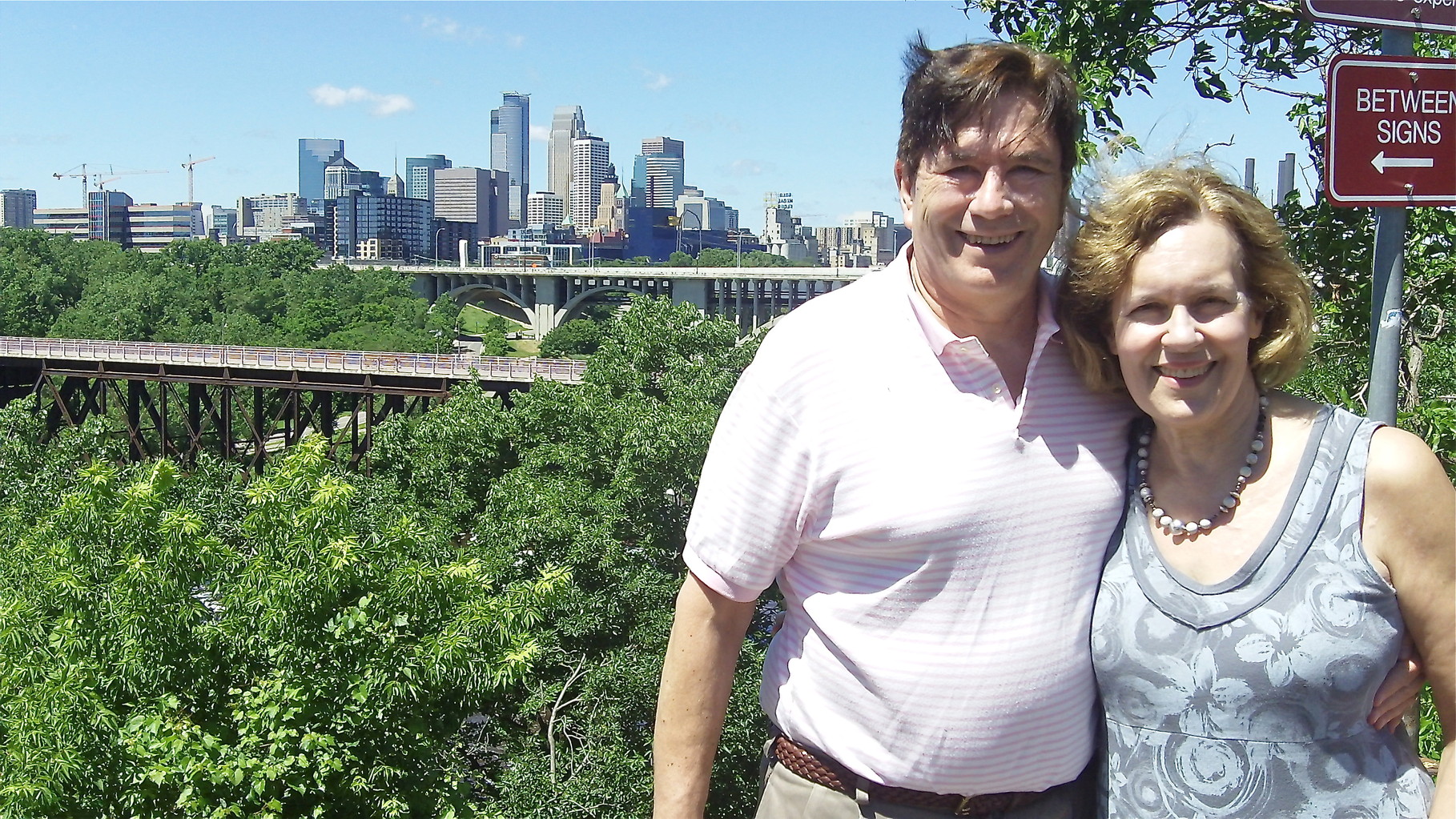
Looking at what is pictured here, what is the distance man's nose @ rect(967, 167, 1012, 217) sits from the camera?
7.34 ft

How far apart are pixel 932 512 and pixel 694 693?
0.58 meters

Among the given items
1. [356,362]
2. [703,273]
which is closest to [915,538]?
[356,362]

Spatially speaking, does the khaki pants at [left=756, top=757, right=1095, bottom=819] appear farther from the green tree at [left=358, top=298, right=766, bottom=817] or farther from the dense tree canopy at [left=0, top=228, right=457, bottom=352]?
the dense tree canopy at [left=0, top=228, right=457, bottom=352]

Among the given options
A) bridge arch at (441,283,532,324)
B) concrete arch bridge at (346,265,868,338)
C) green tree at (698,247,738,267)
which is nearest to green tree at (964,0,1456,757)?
concrete arch bridge at (346,265,868,338)

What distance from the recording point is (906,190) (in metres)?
2.44

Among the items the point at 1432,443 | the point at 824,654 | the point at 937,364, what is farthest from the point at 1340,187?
the point at 1432,443

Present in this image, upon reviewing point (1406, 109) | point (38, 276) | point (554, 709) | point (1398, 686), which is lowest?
point (554, 709)

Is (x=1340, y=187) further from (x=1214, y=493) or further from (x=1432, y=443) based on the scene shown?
(x=1432, y=443)

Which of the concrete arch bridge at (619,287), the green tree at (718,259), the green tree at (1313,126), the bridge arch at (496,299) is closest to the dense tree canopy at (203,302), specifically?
the bridge arch at (496,299)

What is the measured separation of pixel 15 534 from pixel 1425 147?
16.1 meters

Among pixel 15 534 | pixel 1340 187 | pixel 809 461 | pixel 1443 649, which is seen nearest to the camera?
pixel 1443 649

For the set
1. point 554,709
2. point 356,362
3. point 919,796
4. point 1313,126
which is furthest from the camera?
point 356,362

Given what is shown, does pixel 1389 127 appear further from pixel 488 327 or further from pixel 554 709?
pixel 488 327

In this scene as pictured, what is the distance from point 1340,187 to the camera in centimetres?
259
